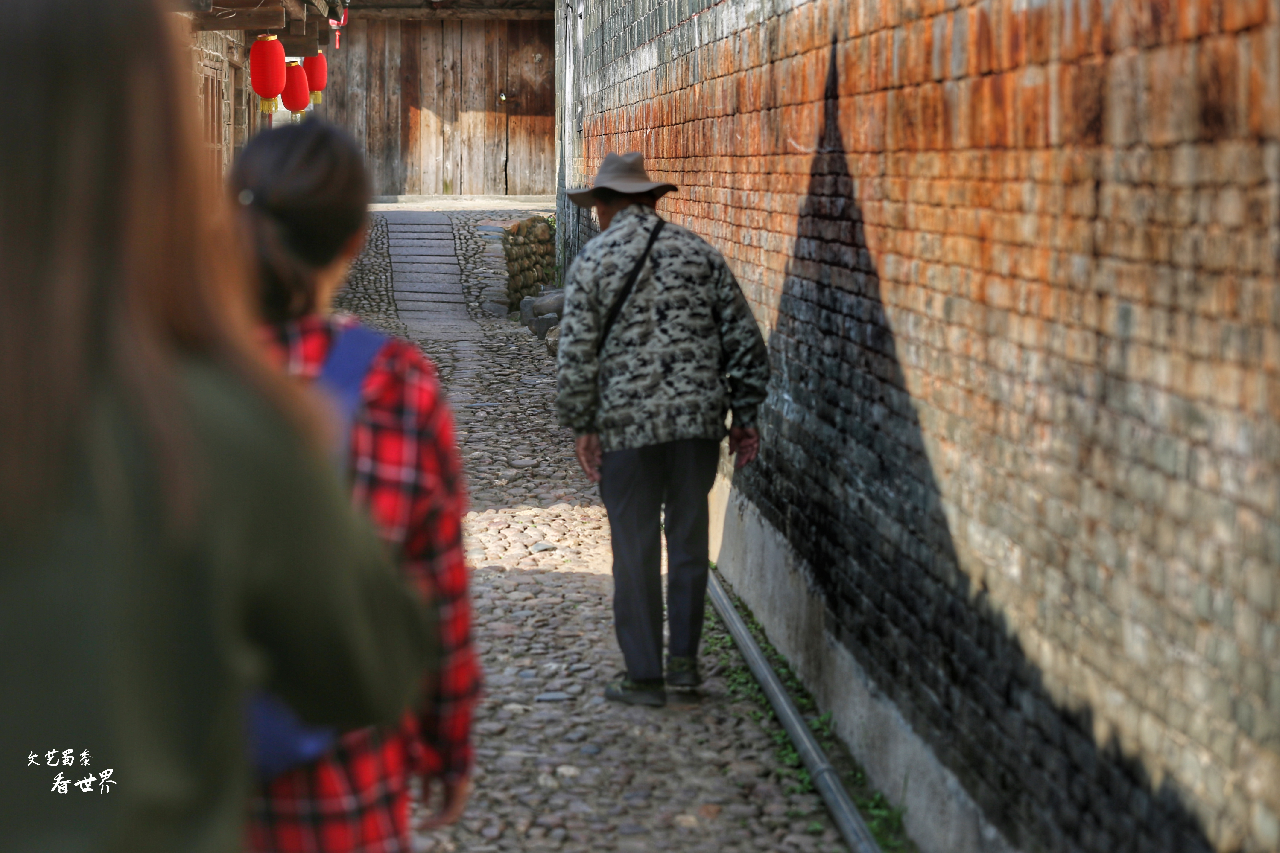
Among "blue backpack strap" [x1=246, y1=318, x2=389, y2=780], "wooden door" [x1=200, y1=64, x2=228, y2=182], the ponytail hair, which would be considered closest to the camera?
"blue backpack strap" [x1=246, y1=318, x2=389, y2=780]

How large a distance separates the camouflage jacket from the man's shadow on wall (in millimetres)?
458

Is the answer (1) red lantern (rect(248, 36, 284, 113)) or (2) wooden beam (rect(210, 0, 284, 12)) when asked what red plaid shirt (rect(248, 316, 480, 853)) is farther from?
(1) red lantern (rect(248, 36, 284, 113))

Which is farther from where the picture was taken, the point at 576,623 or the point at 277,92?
the point at 277,92

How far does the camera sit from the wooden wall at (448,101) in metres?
21.4

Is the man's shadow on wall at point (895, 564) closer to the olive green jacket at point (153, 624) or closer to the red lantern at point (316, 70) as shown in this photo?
the olive green jacket at point (153, 624)

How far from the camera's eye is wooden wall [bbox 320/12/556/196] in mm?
21391

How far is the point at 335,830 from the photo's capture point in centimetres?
182

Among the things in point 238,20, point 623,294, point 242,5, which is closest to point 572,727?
point 623,294

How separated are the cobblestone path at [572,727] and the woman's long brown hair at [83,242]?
122 inches

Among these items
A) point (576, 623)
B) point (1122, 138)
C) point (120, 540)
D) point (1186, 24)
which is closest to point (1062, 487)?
point (1122, 138)

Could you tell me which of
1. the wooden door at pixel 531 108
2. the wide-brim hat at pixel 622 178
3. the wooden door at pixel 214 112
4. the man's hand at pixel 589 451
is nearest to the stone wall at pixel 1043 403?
the wide-brim hat at pixel 622 178

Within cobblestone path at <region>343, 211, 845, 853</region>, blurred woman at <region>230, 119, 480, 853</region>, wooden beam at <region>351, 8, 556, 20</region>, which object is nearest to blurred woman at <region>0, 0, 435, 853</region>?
blurred woman at <region>230, 119, 480, 853</region>

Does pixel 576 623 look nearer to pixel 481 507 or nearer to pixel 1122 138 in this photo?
pixel 481 507

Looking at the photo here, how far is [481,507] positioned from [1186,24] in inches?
234
